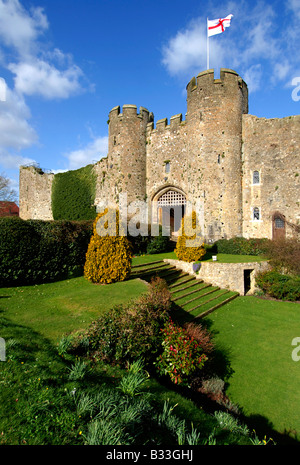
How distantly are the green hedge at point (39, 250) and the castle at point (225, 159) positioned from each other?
35.7 ft

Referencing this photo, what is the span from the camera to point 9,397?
10.7 feet

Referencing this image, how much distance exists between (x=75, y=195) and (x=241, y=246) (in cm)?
1728

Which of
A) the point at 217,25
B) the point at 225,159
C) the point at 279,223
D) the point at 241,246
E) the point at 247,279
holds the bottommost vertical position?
the point at 247,279

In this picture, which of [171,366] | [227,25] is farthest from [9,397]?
[227,25]

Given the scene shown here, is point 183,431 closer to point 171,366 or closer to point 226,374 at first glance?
point 171,366

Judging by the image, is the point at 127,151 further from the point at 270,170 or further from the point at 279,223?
the point at 279,223

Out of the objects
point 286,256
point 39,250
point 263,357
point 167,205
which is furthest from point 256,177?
point 39,250

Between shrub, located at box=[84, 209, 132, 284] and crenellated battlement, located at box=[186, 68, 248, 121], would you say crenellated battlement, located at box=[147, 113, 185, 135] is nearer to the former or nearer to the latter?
crenellated battlement, located at box=[186, 68, 248, 121]

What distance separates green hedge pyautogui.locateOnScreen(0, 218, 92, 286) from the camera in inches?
358

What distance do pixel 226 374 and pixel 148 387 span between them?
2.85m

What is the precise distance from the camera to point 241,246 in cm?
1769

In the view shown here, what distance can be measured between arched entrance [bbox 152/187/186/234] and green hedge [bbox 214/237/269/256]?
5387mm

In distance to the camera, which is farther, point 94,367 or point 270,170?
point 270,170

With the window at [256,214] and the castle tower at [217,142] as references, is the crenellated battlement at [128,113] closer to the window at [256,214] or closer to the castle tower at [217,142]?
the castle tower at [217,142]
